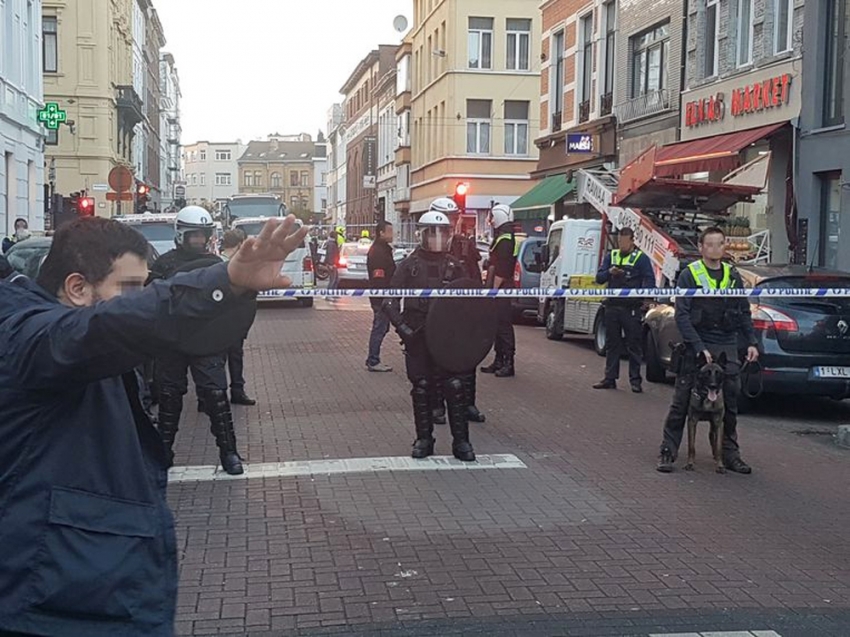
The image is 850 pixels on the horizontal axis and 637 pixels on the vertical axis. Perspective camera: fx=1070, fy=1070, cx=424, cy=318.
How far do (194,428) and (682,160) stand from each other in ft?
45.9

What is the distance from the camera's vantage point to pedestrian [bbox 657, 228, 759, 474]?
8.16 meters

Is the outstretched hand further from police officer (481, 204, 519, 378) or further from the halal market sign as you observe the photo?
the halal market sign

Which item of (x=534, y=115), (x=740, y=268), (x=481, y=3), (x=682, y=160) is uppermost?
(x=481, y=3)

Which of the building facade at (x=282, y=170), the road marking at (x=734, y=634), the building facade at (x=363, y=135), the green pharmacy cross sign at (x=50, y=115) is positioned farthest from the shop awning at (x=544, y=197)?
the building facade at (x=282, y=170)

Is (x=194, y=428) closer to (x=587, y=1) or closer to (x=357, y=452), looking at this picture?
(x=357, y=452)

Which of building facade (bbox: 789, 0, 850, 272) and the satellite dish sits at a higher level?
the satellite dish

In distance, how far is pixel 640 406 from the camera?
1131cm

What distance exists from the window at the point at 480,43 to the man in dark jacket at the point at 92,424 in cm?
4782

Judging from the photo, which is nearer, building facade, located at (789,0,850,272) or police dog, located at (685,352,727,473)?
police dog, located at (685,352,727,473)

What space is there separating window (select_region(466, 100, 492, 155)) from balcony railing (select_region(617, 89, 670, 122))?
2123 cm

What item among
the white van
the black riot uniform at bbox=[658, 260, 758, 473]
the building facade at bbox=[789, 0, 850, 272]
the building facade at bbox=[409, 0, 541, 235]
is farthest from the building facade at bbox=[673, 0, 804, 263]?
the building facade at bbox=[409, 0, 541, 235]

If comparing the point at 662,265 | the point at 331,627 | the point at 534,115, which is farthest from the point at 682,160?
the point at 534,115

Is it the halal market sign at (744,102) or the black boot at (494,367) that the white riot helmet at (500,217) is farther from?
the halal market sign at (744,102)

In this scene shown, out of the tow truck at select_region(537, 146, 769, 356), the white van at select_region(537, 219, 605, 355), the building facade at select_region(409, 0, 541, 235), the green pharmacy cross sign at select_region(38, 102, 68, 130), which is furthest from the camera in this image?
the building facade at select_region(409, 0, 541, 235)
